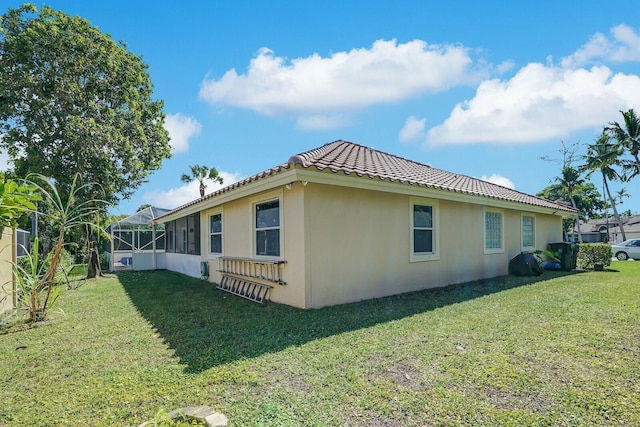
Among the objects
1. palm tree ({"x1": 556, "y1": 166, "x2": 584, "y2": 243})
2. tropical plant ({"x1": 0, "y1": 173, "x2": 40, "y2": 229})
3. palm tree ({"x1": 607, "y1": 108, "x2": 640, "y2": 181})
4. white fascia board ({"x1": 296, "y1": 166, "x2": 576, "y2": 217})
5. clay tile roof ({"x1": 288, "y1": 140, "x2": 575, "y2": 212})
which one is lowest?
tropical plant ({"x1": 0, "y1": 173, "x2": 40, "y2": 229})

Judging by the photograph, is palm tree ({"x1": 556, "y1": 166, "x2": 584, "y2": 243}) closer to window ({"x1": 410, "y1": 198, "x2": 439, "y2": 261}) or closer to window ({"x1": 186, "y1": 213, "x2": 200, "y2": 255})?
window ({"x1": 410, "y1": 198, "x2": 439, "y2": 261})

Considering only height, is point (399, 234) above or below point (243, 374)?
above

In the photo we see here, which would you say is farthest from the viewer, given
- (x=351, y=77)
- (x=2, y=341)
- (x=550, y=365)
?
(x=351, y=77)

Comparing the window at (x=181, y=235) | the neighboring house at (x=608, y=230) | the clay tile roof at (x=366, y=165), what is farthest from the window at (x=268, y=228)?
the neighboring house at (x=608, y=230)

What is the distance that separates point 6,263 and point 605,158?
37536 mm

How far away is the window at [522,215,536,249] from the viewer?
12650 millimetres

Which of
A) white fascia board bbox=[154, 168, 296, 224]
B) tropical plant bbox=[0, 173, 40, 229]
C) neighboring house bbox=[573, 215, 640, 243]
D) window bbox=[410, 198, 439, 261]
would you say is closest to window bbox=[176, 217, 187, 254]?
white fascia board bbox=[154, 168, 296, 224]

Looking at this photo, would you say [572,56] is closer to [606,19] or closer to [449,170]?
[606,19]

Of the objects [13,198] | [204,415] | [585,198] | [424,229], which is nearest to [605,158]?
[585,198]

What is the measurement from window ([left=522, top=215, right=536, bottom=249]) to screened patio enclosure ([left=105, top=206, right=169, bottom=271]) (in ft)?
52.6

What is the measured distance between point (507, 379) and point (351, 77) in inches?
356

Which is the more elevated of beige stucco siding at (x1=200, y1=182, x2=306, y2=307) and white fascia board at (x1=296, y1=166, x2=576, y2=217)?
white fascia board at (x1=296, y1=166, x2=576, y2=217)

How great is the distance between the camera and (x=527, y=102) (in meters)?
16.1

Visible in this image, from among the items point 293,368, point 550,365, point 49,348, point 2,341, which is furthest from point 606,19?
point 2,341
